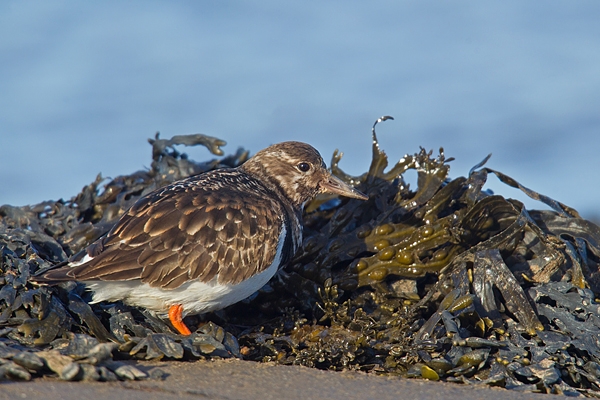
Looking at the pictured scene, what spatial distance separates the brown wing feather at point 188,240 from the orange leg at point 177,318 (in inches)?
7.5

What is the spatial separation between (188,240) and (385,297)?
1.27 metres

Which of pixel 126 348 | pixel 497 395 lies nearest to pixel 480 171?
pixel 497 395

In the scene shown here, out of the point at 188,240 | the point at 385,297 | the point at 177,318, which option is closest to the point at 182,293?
the point at 177,318

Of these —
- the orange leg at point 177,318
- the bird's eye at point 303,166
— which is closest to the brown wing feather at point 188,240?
the orange leg at point 177,318

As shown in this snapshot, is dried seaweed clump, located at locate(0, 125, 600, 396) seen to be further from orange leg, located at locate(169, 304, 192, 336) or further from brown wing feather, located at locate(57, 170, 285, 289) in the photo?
brown wing feather, located at locate(57, 170, 285, 289)

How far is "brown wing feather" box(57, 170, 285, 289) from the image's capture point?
11.1 ft

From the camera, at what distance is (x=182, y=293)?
348cm

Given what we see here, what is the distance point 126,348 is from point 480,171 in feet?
8.68

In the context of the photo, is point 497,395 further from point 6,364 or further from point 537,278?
point 6,364

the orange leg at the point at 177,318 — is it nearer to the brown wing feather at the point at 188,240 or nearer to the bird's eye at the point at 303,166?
the brown wing feather at the point at 188,240

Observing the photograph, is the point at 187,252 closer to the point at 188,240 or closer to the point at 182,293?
the point at 188,240

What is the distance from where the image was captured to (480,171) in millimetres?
4414

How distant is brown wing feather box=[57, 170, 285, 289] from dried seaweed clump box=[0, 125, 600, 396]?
28 cm

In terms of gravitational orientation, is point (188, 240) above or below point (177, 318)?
above
